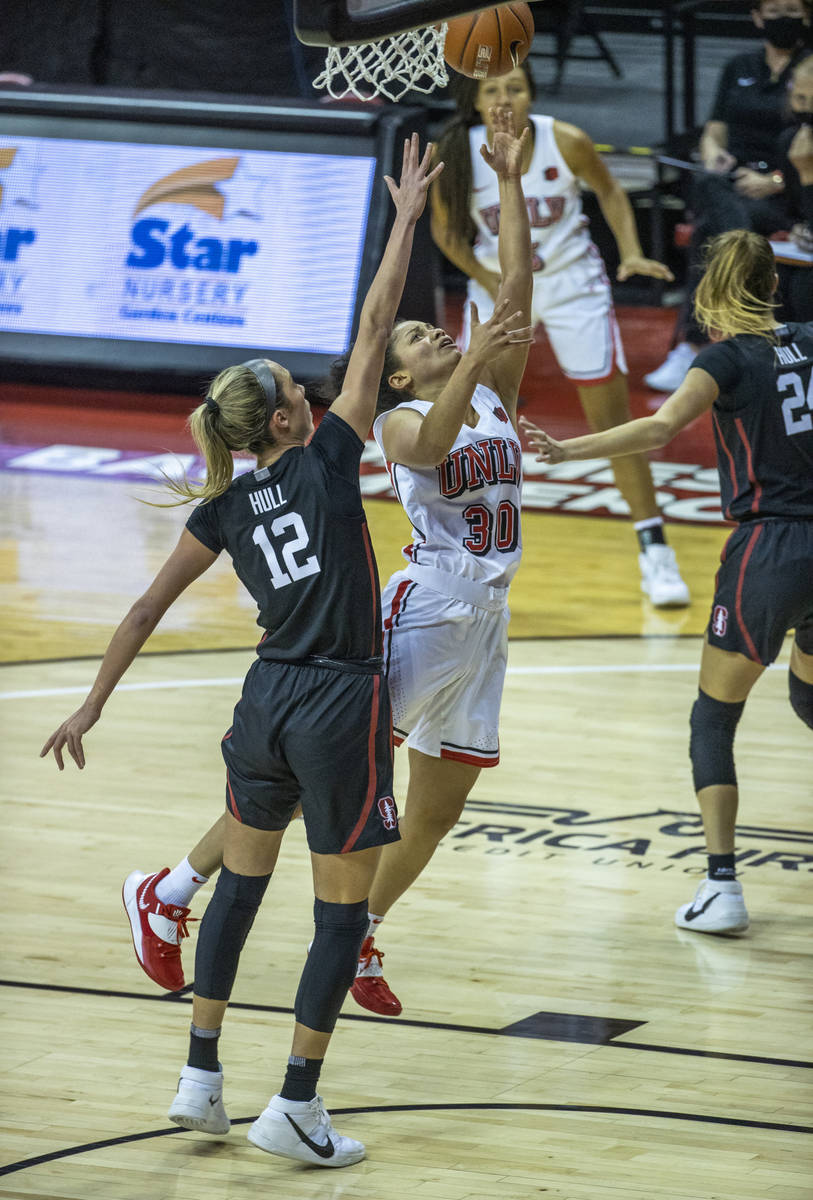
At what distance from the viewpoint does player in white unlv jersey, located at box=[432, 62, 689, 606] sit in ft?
27.6

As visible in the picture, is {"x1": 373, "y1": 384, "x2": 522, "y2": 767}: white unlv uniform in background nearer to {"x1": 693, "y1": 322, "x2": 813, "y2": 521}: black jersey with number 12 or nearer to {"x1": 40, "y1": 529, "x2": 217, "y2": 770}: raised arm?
{"x1": 40, "y1": 529, "x2": 217, "y2": 770}: raised arm

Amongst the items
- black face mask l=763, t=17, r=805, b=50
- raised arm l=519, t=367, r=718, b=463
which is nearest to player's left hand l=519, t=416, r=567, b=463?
raised arm l=519, t=367, r=718, b=463

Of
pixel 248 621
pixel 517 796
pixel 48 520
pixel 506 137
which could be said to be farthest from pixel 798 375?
pixel 48 520

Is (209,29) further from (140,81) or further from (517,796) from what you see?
(517,796)

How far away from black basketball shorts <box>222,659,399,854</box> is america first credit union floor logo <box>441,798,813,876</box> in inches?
75.9

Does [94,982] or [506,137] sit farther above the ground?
[506,137]

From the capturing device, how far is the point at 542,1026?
4.48m

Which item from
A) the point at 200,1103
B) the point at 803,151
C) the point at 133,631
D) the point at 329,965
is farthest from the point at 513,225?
the point at 803,151

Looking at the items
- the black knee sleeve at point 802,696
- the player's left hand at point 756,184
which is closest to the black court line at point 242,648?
the black knee sleeve at point 802,696

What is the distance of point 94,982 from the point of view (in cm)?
470

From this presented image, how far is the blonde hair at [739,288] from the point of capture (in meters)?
5.05

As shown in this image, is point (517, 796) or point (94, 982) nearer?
point (94, 982)

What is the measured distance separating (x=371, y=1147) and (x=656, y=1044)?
2.77 feet

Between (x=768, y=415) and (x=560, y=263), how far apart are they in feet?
12.2
